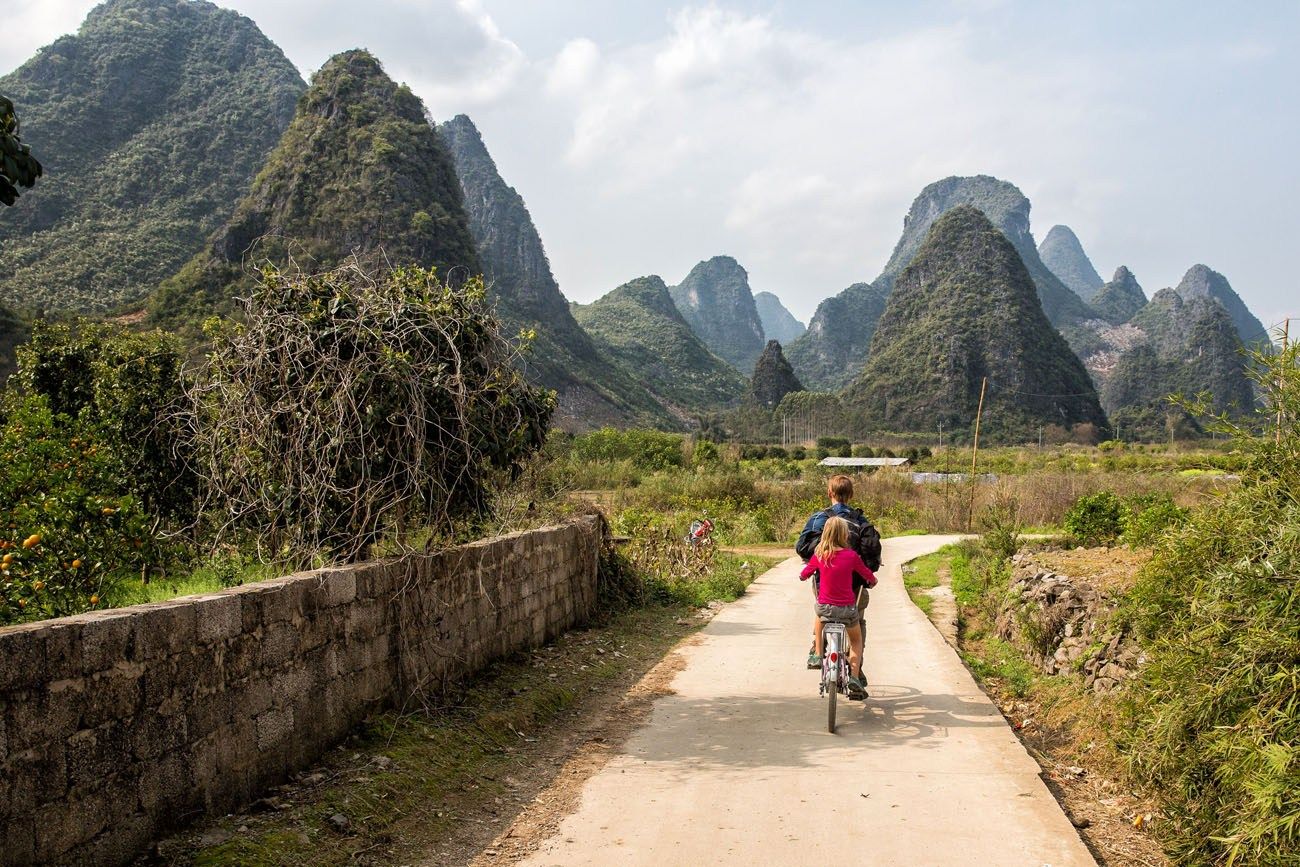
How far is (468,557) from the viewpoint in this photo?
802cm

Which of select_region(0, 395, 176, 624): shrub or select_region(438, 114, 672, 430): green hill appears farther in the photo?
select_region(438, 114, 672, 430): green hill

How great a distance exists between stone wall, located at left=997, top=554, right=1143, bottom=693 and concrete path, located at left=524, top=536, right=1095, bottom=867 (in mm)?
861

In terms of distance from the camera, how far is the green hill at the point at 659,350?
11938 centimetres

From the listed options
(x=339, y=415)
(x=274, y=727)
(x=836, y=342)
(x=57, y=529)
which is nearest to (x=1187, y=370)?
(x=836, y=342)

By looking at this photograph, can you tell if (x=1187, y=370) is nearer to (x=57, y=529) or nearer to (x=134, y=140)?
(x=134, y=140)

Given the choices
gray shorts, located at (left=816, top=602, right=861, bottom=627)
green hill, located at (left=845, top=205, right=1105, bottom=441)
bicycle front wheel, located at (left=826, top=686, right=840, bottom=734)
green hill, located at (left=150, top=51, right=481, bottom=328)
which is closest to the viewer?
bicycle front wheel, located at (left=826, top=686, right=840, bottom=734)

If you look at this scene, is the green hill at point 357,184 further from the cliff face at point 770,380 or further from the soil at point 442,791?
the soil at point 442,791

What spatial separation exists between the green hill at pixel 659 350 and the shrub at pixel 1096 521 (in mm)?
92852

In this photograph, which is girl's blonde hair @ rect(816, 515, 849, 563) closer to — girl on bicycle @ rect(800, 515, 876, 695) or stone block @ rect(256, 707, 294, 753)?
girl on bicycle @ rect(800, 515, 876, 695)

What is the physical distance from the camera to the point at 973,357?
105 metres

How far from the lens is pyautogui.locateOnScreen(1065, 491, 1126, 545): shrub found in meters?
14.8

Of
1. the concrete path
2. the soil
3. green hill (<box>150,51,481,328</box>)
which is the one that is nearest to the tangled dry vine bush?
the soil

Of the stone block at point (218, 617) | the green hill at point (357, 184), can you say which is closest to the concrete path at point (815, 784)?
the stone block at point (218, 617)

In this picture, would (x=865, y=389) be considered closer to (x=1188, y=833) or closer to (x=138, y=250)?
(x=138, y=250)
